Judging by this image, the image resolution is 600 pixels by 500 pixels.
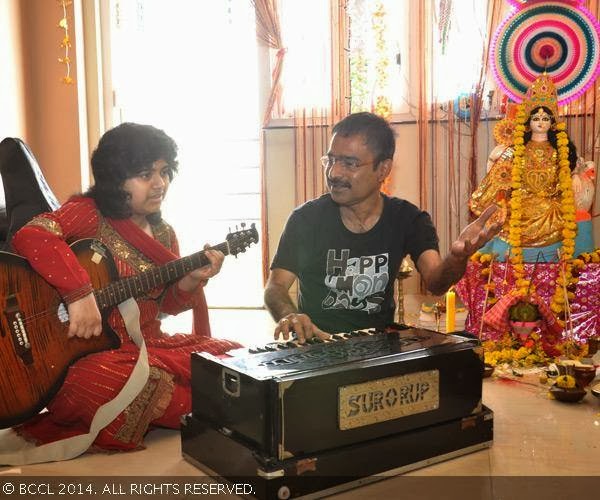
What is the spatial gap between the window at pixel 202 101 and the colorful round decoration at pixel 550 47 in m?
2.17

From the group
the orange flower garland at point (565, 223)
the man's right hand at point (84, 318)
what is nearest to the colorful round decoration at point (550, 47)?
the orange flower garland at point (565, 223)

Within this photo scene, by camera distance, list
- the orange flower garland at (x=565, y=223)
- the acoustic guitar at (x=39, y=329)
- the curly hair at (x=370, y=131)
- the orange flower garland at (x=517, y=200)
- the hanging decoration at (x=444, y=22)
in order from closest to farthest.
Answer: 1. the acoustic guitar at (x=39, y=329)
2. the curly hair at (x=370, y=131)
3. the orange flower garland at (x=565, y=223)
4. the orange flower garland at (x=517, y=200)
5. the hanging decoration at (x=444, y=22)

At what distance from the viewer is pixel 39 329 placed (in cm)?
209

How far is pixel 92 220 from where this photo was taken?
228 cm

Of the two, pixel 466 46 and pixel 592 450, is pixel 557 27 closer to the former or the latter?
pixel 466 46

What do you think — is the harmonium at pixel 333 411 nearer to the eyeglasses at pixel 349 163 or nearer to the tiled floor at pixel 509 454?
the tiled floor at pixel 509 454

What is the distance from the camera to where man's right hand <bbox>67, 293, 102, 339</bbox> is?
2066 mm

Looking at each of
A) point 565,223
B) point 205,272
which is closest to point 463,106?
point 565,223

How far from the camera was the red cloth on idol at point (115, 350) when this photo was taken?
2084 millimetres

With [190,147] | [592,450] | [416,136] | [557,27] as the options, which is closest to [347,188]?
[592,450]

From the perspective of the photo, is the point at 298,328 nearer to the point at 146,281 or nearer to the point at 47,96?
the point at 146,281

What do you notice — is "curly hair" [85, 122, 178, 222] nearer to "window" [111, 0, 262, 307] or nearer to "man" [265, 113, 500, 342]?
"man" [265, 113, 500, 342]

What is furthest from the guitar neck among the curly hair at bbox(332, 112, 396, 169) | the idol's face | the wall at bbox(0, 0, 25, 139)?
the wall at bbox(0, 0, 25, 139)

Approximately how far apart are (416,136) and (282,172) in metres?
1.04
